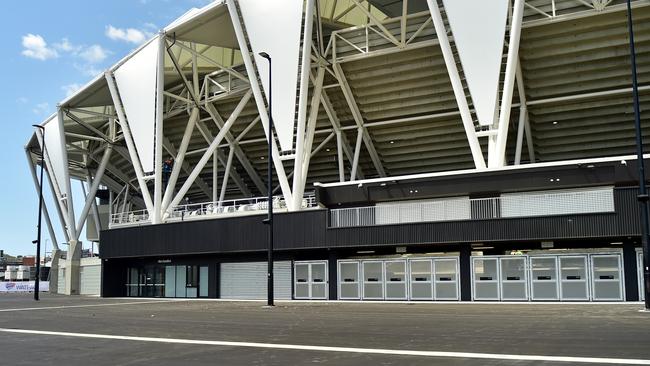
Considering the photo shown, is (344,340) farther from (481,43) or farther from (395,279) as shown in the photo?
(481,43)

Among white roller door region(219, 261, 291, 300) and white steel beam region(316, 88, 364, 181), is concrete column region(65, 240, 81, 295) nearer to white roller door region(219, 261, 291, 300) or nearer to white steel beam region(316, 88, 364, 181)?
white roller door region(219, 261, 291, 300)

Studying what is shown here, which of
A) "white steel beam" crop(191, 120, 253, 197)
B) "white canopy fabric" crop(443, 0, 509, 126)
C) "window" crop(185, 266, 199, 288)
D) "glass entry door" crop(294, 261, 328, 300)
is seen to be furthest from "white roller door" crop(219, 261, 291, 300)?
"white canopy fabric" crop(443, 0, 509, 126)

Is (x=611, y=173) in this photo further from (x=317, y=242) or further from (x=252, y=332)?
(x=252, y=332)

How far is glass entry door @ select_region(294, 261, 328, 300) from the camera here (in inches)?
1262

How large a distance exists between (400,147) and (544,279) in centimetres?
1791

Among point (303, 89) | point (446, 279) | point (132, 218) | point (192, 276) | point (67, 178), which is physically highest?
point (303, 89)

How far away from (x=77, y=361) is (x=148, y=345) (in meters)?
2.33

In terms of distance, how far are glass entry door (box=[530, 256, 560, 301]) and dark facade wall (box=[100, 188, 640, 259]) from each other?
4.42 feet

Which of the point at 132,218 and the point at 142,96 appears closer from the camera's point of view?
the point at 142,96

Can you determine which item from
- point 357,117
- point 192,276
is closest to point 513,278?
point 357,117

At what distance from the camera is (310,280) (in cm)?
3241

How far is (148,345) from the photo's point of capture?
41.8ft

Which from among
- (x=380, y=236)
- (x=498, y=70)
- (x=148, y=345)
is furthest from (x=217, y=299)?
(x=148, y=345)

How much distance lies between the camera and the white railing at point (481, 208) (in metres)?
26.2
